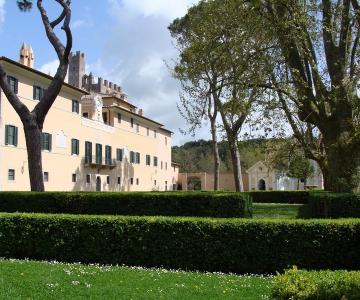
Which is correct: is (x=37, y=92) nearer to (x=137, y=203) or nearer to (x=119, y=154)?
(x=119, y=154)

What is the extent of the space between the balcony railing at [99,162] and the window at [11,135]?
35.0ft

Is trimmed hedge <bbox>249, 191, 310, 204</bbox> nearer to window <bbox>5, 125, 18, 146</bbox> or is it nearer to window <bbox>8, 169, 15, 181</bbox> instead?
window <bbox>8, 169, 15, 181</bbox>

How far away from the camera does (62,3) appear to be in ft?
66.1

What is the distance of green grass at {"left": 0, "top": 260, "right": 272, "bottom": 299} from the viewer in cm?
705

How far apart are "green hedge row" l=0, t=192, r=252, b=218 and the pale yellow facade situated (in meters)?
15.9

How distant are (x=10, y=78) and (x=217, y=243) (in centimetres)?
2546

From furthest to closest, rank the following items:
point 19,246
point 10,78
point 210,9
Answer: point 10,78
point 210,9
point 19,246

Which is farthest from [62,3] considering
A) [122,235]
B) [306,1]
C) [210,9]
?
[122,235]

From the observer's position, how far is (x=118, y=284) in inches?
304

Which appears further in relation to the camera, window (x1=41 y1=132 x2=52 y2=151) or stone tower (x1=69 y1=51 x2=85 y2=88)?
stone tower (x1=69 y1=51 x2=85 y2=88)

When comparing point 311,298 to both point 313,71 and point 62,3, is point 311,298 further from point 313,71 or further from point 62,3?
point 62,3

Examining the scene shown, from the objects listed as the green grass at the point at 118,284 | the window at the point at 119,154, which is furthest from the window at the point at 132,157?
the green grass at the point at 118,284

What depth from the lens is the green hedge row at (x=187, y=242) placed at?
9352 mm

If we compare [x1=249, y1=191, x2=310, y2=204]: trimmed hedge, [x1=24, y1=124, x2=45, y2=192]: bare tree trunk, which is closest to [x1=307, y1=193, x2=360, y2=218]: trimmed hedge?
[x1=24, y1=124, x2=45, y2=192]: bare tree trunk
